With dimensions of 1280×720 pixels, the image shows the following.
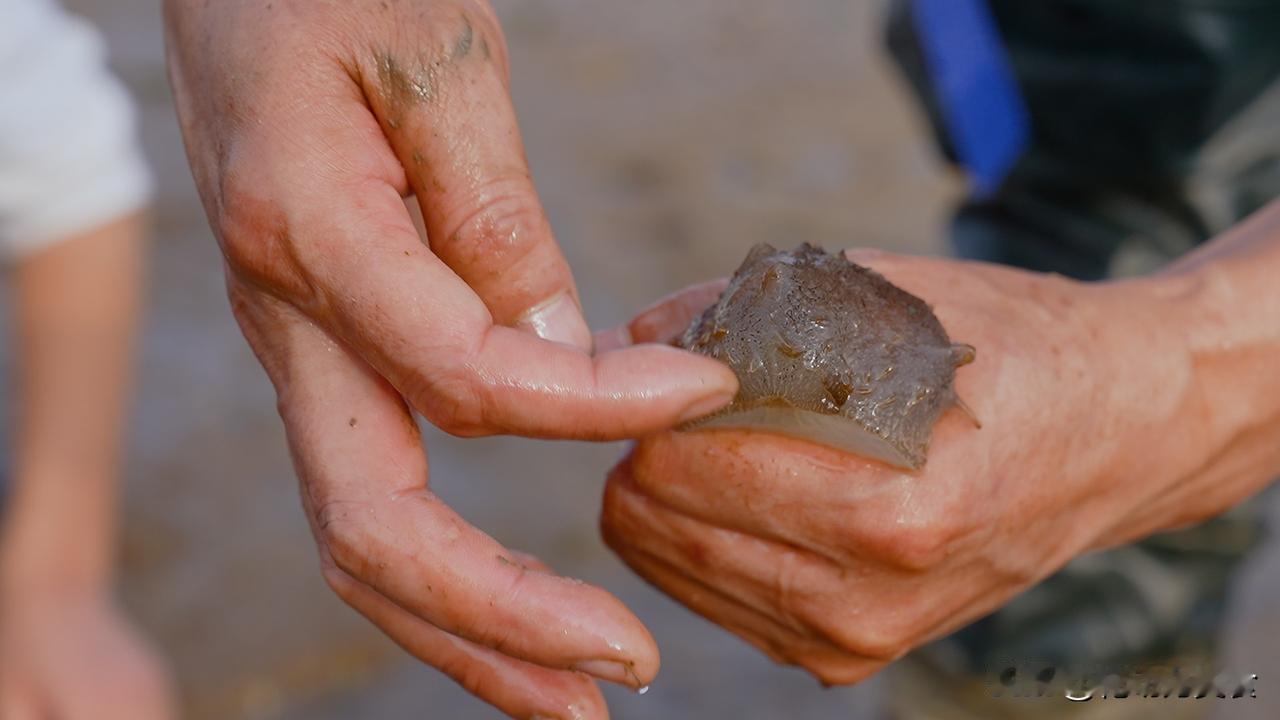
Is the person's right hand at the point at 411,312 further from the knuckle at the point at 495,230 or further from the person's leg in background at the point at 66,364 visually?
the person's leg in background at the point at 66,364

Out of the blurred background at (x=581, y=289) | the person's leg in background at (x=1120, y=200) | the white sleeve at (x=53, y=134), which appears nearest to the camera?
the white sleeve at (x=53, y=134)

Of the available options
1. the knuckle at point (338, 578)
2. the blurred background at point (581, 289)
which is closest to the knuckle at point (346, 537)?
the knuckle at point (338, 578)

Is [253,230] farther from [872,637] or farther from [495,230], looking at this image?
[872,637]

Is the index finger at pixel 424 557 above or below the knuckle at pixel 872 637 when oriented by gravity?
above

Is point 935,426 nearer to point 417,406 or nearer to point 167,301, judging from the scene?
point 417,406

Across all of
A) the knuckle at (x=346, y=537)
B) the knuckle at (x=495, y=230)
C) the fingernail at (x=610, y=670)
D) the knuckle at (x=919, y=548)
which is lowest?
the fingernail at (x=610, y=670)

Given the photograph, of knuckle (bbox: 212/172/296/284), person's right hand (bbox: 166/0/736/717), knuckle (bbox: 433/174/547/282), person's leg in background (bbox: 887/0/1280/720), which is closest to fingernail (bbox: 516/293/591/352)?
person's right hand (bbox: 166/0/736/717)

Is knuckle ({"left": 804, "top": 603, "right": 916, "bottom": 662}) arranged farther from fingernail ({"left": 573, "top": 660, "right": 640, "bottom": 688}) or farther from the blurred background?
the blurred background
